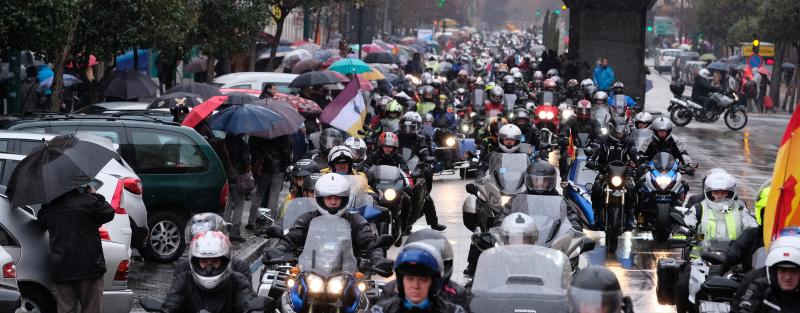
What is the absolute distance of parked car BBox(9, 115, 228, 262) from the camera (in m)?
17.0

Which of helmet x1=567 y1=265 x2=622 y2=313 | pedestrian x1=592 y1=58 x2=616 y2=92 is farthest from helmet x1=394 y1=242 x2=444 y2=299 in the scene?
pedestrian x1=592 y1=58 x2=616 y2=92

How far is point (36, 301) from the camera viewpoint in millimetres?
12172

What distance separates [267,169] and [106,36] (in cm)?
557

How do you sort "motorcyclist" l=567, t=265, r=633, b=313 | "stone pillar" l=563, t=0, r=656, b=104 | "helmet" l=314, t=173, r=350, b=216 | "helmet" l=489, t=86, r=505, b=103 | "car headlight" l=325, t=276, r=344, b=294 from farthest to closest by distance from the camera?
"stone pillar" l=563, t=0, r=656, b=104, "helmet" l=489, t=86, r=505, b=103, "helmet" l=314, t=173, r=350, b=216, "car headlight" l=325, t=276, r=344, b=294, "motorcyclist" l=567, t=265, r=633, b=313

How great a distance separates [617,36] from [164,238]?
3316cm

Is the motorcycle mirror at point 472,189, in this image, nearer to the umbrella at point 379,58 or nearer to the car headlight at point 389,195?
the car headlight at point 389,195

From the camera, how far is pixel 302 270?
10.7m

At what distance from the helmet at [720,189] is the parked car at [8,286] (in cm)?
582

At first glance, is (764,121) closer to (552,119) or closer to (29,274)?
(552,119)

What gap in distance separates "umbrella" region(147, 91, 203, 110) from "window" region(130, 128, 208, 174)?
16.4 feet

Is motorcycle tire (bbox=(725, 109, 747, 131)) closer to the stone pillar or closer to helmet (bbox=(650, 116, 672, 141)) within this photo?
the stone pillar

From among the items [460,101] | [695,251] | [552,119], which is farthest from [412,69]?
[695,251]

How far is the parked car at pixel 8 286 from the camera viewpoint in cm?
1104

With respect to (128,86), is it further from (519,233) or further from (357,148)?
(519,233)
